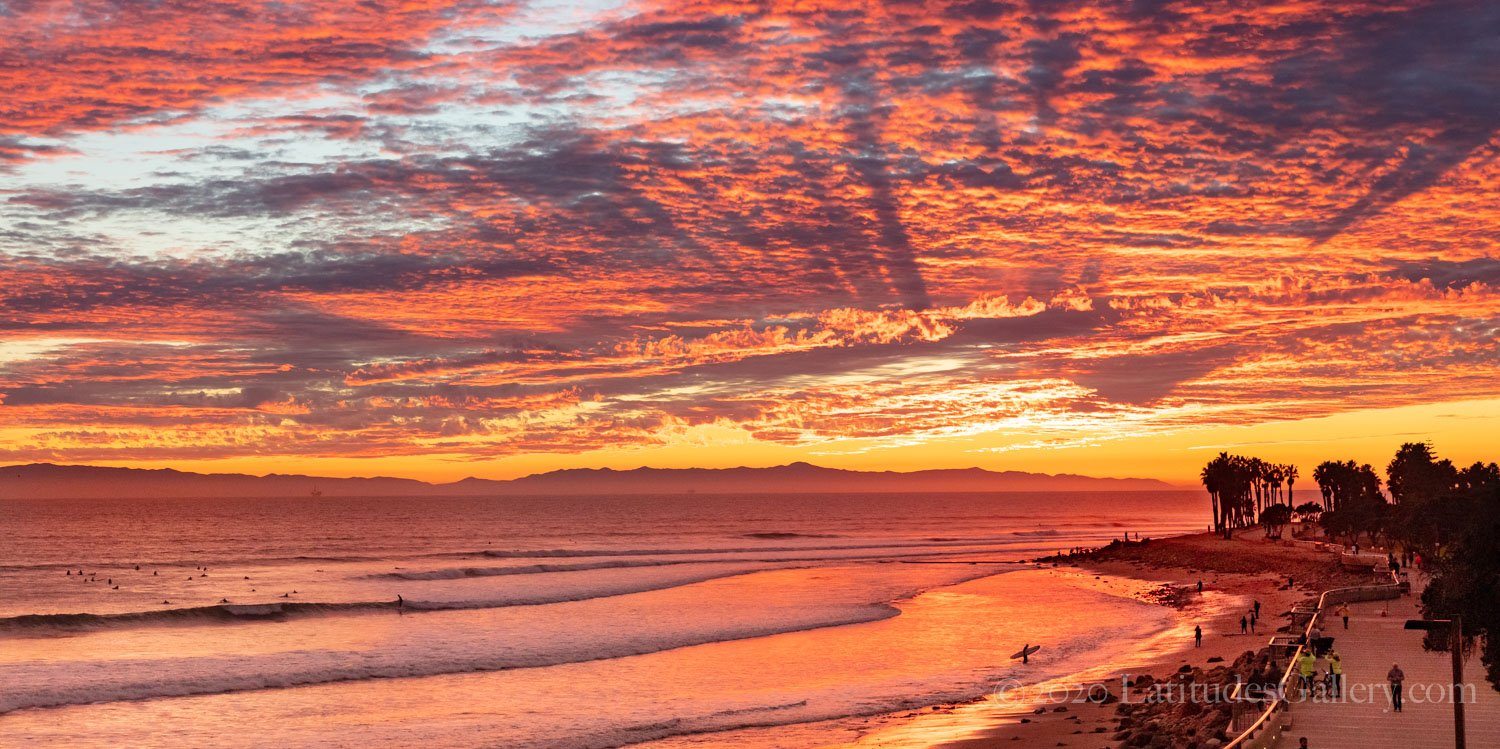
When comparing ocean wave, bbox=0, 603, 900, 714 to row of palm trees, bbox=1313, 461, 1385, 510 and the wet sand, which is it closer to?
the wet sand

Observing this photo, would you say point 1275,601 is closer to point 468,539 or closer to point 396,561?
point 396,561

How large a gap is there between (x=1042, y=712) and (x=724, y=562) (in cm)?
8111

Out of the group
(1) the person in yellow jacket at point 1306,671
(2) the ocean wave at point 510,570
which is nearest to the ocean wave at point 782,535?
(2) the ocean wave at point 510,570

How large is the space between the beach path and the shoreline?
533cm

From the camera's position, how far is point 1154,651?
164ft

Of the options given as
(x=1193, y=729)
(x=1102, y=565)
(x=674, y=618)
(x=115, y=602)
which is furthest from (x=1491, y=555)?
(x=1102, y=565)

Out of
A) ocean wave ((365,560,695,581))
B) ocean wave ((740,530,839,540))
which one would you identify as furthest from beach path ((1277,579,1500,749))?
ocean wave ((740,530,839,540))

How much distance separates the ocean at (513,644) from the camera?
119ft

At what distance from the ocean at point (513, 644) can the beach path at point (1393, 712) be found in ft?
41.4

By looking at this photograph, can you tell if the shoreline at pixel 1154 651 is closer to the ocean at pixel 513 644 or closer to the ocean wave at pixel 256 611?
the ocean at pixel 513 644

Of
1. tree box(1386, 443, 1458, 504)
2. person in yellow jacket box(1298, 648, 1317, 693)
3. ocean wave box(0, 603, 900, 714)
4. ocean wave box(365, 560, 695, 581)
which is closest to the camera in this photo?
person in yellow jacket box(1298, 648, 1317, 693)

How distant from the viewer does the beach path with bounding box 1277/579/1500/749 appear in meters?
23.5

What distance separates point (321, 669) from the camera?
47438mm

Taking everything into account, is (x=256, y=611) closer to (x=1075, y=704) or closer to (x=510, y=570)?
(x=510, y=570)
